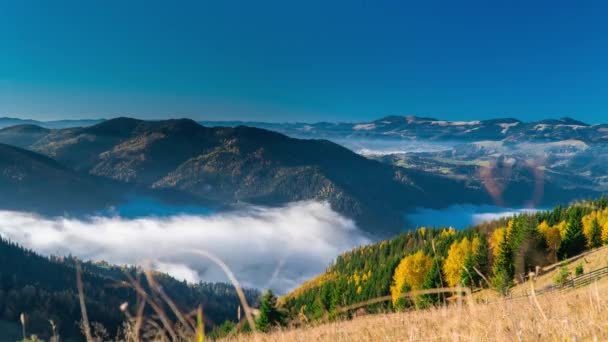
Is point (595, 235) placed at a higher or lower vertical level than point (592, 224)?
lower

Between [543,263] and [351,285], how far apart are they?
2275 inches

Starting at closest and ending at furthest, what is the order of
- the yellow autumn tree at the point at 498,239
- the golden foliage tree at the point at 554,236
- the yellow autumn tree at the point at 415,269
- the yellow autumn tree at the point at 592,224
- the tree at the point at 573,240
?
the yellow autumn tree at the point at 592,224, the yellow autumn tree at the point at 498,239, the tree at the point at 573,240, the golden foliage tree at the point at 554,236, the yellow autumn tree at the point at 415,269

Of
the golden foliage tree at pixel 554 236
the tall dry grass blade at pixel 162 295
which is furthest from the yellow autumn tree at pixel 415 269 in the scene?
the tall dry grass blade at pixel 162 295

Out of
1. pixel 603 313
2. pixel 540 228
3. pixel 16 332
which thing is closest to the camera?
pixel 603 313

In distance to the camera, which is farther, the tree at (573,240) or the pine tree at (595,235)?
the tree at (573,240)

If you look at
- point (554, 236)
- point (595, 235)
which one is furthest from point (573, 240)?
point (554, 236)

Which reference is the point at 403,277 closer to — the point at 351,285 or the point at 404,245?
the point at 351,285

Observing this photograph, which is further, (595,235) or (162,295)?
(595,235)

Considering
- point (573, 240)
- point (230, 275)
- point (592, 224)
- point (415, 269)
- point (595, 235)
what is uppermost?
point (230, 275)

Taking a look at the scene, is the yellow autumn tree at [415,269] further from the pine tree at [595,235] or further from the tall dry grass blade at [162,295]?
the tall dry grass blade at [162,295]

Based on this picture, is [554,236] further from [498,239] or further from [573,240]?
[498,239]

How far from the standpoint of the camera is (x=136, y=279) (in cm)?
415

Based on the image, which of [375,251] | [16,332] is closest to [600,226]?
[375,251]

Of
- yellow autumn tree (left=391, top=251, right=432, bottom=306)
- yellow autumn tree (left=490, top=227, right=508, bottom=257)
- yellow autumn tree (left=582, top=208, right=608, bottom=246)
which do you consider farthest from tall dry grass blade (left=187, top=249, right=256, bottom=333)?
yellow autumn tree (left=582, top=208, right=608, bottom=246)
